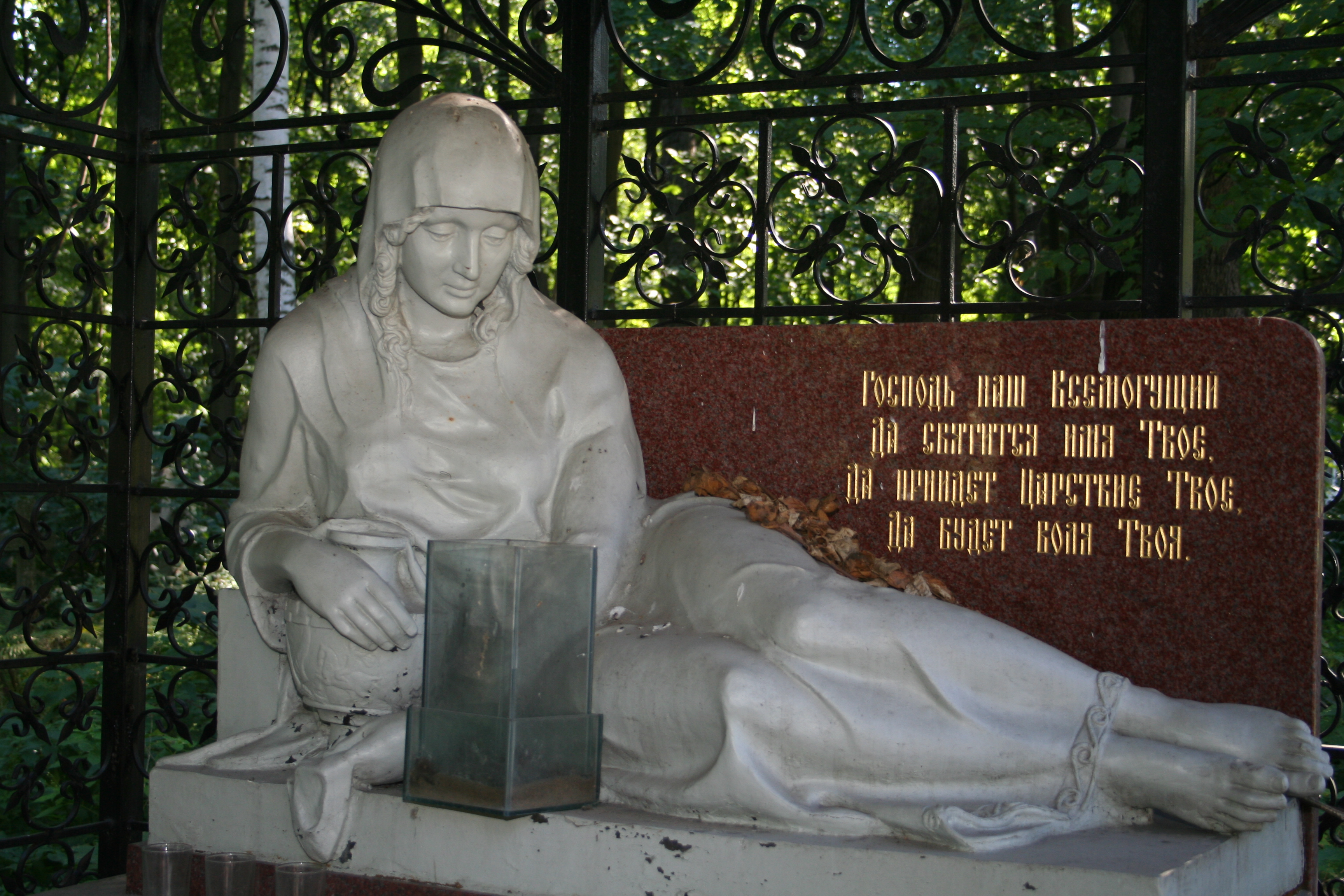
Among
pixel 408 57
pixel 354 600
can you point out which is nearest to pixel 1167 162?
pixel 354 600

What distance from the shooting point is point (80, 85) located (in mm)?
11828

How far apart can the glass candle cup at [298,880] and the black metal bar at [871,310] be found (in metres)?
2.27

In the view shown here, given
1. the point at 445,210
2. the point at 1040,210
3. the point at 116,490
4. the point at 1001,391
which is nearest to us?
the point at 445,210

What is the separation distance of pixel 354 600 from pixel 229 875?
25.2 inches

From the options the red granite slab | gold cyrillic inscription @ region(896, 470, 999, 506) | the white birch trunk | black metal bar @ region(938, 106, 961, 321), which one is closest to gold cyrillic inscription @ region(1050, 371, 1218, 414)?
the red granite slab

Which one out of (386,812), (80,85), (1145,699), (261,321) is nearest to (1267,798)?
(1145,699)

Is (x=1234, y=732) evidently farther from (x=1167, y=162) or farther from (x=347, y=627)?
(x=347, y=627)

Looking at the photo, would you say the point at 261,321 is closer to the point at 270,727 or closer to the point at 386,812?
the point at 270,727

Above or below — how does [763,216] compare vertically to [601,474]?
above


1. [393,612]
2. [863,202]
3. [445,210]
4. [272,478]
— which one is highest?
[863,202]

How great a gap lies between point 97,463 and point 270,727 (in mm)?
7928

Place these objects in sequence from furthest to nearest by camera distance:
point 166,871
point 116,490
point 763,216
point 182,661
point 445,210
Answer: point 116,490, point 182,661, point 763,216, point 445,210, point 166,871

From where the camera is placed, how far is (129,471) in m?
5.48

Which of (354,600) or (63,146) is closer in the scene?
(354,600)
